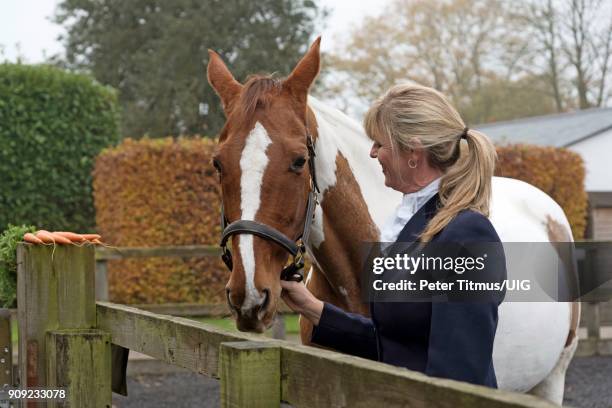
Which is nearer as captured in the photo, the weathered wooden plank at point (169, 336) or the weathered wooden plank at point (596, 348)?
the weathered wooden plank at point (169, 336)

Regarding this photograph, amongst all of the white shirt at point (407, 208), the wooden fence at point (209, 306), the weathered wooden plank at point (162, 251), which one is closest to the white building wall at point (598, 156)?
the wooden fence at point (209, 306)

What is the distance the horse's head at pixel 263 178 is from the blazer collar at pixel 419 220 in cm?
79

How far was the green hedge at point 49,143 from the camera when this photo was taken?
1199cm

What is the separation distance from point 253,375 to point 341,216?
1.61 m

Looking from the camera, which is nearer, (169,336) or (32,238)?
(169,336)

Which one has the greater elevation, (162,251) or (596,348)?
(162,251)

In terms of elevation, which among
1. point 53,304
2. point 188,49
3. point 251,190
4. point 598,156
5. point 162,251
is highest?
point 188,49

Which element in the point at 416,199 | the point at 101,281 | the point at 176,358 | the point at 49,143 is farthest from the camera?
the point at 49,143

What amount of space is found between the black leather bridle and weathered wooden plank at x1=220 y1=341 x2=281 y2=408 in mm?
955

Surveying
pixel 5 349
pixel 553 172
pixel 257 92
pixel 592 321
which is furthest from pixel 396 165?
Answer: pixel 553 172

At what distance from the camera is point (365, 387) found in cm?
169

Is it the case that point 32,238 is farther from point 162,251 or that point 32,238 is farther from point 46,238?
point 162,251

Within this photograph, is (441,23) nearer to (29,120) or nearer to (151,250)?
(29,120)

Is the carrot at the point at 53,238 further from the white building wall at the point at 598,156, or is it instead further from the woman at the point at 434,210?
the white building wall at the point at 598,156
